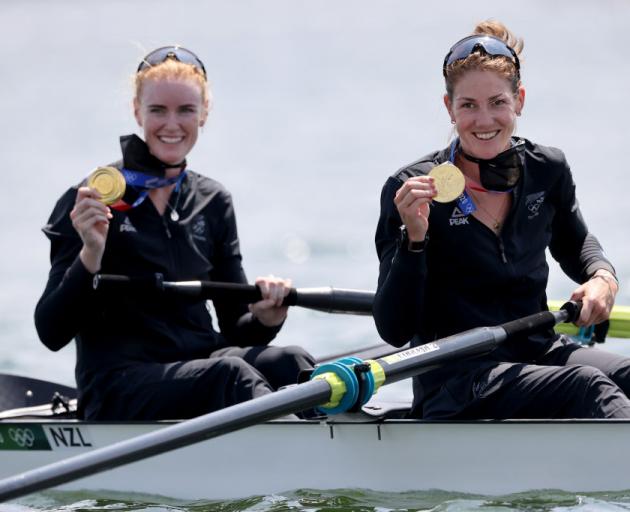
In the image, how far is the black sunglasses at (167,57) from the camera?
5176 mm

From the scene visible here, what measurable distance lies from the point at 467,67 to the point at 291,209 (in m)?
9.27

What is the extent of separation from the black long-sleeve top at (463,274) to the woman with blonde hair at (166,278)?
0.73 meters

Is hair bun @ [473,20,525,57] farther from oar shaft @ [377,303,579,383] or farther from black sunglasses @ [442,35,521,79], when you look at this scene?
oar shaft @ [377,303,579,383]

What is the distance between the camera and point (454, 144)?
4.32 meters

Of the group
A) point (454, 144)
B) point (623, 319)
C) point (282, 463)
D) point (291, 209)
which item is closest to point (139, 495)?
point (282, 463)

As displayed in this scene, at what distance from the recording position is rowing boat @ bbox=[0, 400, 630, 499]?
390cm

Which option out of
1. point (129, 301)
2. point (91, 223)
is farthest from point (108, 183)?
point (129, 301)

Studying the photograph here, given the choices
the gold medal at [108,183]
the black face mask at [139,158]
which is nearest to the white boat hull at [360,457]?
the gold medal at [108,183]

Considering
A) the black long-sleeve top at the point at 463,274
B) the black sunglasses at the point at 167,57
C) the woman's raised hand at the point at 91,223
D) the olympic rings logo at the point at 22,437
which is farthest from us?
the black sunglasses at the point at 167,57

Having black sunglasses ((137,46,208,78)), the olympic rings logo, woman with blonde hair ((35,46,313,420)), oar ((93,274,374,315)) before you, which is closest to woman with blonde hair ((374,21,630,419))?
woman with blonde hair ((35,46,313,420))

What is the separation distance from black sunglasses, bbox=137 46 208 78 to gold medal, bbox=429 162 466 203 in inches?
61.6

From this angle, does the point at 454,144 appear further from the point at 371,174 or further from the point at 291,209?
the point at 371,174

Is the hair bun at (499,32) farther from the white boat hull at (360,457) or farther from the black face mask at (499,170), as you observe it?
the white boat hull at (360,457)

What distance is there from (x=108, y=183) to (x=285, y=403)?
1452 mm
